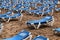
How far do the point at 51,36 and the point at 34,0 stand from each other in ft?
44.6

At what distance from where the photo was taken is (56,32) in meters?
6.77

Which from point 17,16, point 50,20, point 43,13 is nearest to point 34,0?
point 43,13

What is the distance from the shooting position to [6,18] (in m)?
9.77

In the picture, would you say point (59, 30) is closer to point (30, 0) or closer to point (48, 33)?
point (48, 33)

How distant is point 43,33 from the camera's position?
728 cm

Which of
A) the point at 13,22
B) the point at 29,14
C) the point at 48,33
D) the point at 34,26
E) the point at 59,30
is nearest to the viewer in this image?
the point at 59,30

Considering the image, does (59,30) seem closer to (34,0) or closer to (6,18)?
(6,18)

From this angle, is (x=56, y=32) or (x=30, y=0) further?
(x=30, y=0)

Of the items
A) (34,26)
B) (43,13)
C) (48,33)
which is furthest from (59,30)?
(43,13)

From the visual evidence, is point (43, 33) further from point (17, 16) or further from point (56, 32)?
point (17, 16)

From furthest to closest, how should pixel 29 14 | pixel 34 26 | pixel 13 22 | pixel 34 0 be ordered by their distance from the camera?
pixel 34 0 → pixel 29 14 → pixel 13 22 → pixel 34 26

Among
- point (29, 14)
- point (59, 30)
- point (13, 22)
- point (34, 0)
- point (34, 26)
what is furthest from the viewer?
point (34, 0)

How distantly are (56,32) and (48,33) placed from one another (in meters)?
0.56

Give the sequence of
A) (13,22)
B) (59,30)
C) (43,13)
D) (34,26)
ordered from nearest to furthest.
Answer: (59,30) → (34,26) → (13,22) → (43,13)
